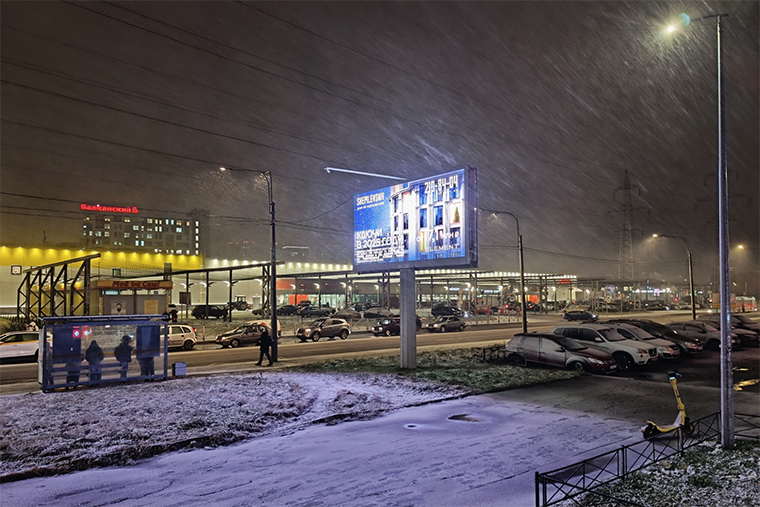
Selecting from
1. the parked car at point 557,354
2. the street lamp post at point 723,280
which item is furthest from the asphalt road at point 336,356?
the street lamp post at point 723,280

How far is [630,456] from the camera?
8.81 m

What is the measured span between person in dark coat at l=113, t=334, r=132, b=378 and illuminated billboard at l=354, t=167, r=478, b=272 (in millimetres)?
8922

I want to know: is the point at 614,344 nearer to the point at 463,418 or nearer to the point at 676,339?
the point at 676,339

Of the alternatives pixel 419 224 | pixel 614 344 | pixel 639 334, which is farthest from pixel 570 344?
pixel 419 224

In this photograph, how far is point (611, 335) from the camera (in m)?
21.4

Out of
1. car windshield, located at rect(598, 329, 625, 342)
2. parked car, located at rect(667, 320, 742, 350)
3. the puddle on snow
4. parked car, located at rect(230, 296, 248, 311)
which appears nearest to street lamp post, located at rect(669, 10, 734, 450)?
the puddle on snow

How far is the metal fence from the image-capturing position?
267 inches

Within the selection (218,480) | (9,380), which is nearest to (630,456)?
(218,480)

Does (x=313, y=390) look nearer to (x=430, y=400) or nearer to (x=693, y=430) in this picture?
(x=430, y=400)

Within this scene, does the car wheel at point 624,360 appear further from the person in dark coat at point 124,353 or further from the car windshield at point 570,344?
the person in dark coat at point 124,353

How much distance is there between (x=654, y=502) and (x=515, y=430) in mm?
4311

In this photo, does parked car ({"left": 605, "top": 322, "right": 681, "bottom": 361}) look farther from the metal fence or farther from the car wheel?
the metal fence

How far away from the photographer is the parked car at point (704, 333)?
88.5 feet

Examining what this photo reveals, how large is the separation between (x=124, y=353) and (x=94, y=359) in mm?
873
